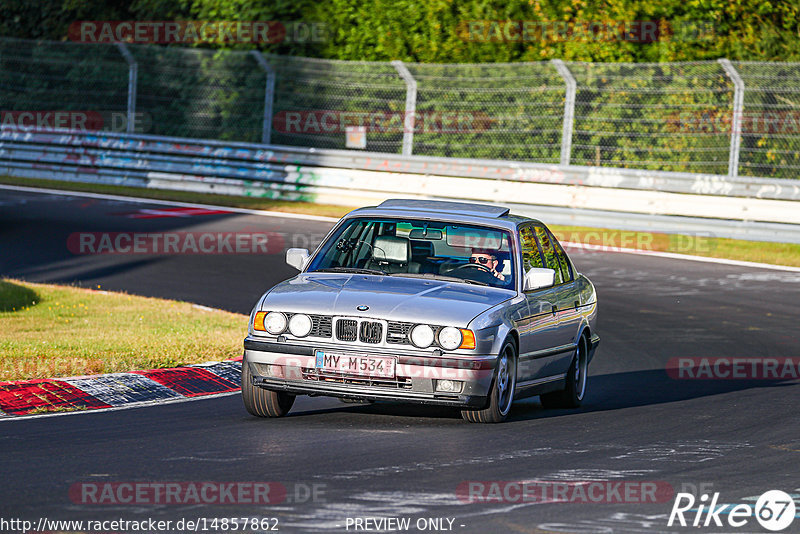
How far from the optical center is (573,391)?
411 inches

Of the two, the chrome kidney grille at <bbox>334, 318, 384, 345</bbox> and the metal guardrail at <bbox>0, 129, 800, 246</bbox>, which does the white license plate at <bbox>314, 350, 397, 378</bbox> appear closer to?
the chrome kidney grille at <bbox>334, 318, 384, 345</bbox>

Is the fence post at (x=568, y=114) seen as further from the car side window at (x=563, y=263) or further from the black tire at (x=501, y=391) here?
the black tire at (x=501, y=391)

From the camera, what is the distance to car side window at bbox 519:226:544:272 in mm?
10016

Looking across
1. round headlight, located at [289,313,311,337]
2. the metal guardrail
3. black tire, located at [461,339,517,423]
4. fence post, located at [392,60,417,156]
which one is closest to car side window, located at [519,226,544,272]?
black tire, located at [461,339,517,423]

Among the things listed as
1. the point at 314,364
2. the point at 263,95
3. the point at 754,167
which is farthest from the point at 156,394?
the point at 263,95

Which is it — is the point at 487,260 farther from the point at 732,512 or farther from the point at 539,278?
the point at 732,512

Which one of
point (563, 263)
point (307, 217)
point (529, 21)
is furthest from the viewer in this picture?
point (529, 21)

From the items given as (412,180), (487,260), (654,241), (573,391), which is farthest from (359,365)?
(412,180)

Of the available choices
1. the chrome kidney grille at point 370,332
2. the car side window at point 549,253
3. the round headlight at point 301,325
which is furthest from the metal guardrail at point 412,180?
the round headlight at point 301,325

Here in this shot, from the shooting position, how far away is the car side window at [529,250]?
1002cm

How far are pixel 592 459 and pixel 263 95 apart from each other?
67.7 feet

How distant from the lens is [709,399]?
35.6ft

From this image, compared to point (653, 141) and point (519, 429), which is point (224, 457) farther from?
point (653, 141)

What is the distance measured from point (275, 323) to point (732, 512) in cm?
334
